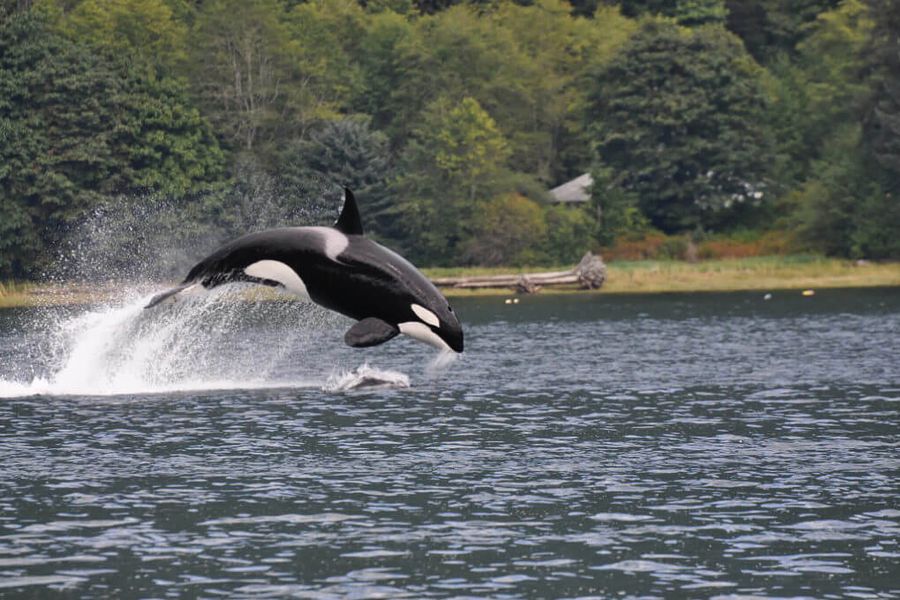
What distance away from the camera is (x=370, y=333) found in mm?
28188

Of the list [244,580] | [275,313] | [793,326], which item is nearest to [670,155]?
[275,313]

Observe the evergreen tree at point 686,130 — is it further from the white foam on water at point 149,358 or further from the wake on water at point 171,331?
the white foam on water at point 149,358

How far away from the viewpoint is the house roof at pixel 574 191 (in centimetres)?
11894

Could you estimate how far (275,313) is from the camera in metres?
88.9

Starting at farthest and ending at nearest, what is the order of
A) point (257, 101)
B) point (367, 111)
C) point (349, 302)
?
point (367, 111) → point (257, 101) → point (349, 302)

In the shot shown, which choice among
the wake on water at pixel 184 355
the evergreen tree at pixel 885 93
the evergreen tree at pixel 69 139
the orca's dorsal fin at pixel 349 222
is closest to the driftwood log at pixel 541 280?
the wake on water at pixel 184 355

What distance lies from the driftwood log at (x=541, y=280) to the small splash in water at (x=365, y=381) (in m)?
48.0

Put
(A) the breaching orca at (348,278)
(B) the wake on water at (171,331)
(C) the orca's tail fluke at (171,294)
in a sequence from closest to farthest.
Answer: (A) the breaching orca at (348,278) → (C) the orca's tail fluke at (171,294) → (B) the wake on water at (171,331)

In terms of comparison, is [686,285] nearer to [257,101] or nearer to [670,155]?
[670,155]

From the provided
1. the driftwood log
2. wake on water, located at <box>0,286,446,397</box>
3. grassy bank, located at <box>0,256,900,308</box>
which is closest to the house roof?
grassy bank, located at <box>0,256,900,308</box>

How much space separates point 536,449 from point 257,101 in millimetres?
82963

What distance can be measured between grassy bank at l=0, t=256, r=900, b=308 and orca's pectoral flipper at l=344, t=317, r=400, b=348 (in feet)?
222

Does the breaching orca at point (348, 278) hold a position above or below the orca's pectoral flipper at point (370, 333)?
above

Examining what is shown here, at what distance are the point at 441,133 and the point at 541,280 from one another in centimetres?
1574
